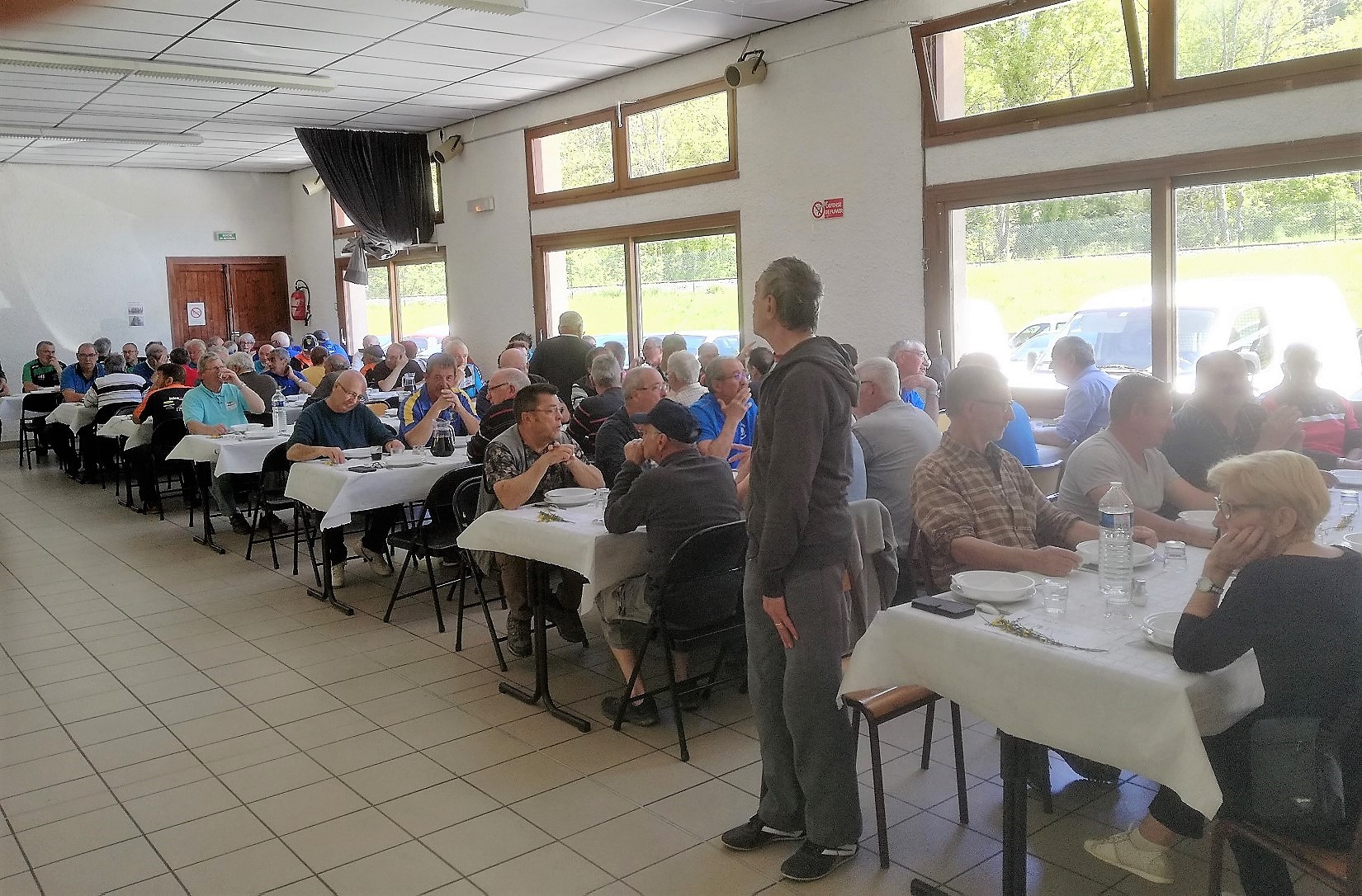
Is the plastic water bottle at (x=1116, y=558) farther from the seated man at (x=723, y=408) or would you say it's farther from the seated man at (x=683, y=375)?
the seated man at (x=683, y=375)

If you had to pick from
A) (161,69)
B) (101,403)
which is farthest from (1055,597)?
(101,403)

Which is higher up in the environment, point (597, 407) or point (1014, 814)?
point (597, 407)

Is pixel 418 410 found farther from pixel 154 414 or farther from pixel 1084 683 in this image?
pixel 1084 683

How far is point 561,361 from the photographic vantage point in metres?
7.48

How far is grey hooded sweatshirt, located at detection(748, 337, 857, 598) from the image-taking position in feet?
8.20

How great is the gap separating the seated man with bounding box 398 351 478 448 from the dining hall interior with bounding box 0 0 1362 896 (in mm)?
41

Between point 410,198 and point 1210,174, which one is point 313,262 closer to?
point 410,198

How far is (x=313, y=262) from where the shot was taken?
14062mm

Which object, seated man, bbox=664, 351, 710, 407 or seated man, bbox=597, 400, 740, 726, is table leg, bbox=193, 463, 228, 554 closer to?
seated man, bbox=664, 351, 710, 407

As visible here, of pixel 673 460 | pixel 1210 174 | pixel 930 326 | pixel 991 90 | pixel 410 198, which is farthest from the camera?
pixel 410 198

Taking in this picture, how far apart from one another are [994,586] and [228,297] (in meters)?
13.7

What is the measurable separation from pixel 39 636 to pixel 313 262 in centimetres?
976

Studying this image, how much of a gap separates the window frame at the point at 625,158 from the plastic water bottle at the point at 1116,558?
5583 millimetres

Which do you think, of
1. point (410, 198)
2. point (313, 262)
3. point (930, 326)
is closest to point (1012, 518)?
point (930, 326)
